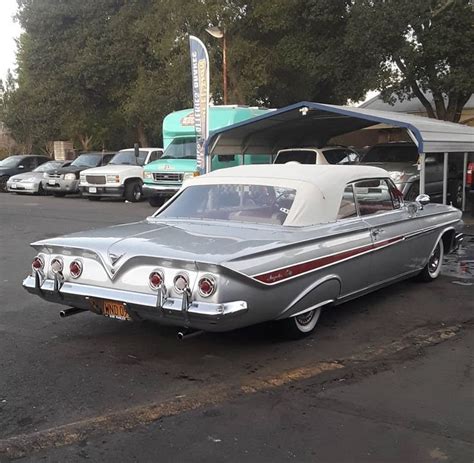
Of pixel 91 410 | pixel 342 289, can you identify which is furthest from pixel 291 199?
pixel 91 410

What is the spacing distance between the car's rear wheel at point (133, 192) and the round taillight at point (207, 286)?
15.2 m

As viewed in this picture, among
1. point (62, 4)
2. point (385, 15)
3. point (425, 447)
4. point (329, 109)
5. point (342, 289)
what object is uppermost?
point (62, 4)

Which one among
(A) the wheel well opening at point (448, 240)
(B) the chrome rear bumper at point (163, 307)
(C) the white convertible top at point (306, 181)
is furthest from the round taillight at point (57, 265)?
(A) the wheel well opening at point (448, 240)

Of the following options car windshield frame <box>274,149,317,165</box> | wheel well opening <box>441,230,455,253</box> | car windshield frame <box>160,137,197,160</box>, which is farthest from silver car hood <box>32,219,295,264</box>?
car windshield frame <box>160,137,197,160</box>

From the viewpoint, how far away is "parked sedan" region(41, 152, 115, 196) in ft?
69.6

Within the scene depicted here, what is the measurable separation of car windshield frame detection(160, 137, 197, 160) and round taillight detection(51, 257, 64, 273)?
1262 centimetres

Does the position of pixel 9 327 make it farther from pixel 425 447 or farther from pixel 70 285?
pixel 425 447

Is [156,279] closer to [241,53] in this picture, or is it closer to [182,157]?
[182,157]

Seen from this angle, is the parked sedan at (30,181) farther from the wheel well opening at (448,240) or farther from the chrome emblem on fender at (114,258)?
the chrome emblem on fender at (114,258)

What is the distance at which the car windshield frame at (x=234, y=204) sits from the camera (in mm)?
5496

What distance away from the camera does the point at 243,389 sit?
13.9 ft

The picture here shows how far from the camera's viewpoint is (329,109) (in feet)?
38.9

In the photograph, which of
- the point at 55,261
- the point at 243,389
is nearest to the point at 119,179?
the point at 55,261

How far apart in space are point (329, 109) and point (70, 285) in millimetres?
8163
